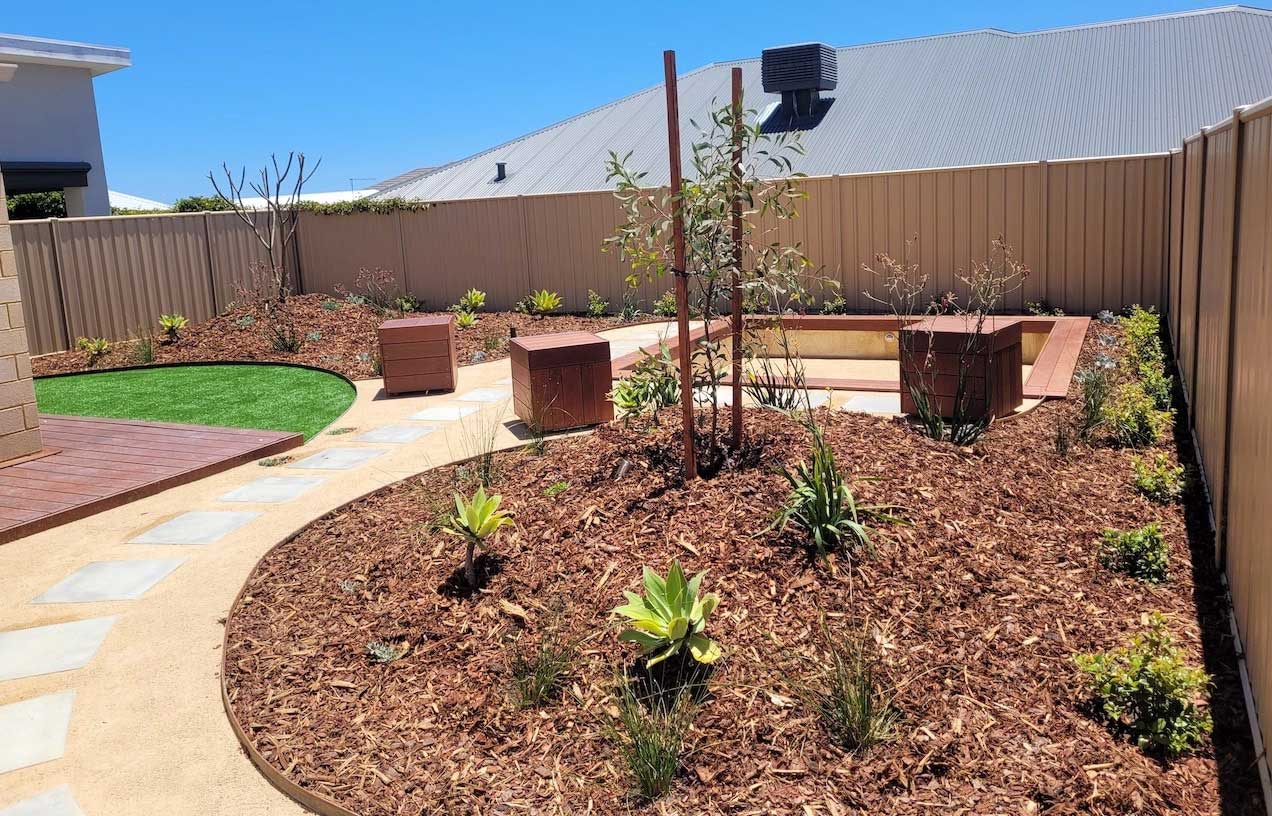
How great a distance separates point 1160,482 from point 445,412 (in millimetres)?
5466

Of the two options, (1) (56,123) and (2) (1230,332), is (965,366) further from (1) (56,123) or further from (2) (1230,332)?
(1) (56,123)

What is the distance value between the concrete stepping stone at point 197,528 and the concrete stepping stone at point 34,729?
1719mm

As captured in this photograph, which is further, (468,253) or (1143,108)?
(1143,108)

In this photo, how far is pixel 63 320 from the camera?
12.6 m

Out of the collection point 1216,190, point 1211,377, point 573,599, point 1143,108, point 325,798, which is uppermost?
point 1143,108

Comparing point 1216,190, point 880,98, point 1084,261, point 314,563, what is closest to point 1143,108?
point 880,98

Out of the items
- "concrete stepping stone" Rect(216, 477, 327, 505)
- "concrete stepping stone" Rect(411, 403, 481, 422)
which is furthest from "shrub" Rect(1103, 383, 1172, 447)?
"concrete stepping stone" Rect(216, 477, 327, 505)

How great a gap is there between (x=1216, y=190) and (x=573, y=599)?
364 cm

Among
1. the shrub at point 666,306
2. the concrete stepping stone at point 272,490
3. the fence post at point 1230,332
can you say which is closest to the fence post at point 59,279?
the shrub at point 666,306

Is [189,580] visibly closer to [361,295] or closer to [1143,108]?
[361,295]

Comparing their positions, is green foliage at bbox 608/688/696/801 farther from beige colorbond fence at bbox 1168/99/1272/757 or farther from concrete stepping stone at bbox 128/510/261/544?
concrete stepping stone at bbox 128/510/261/544

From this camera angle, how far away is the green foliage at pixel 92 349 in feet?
39.8

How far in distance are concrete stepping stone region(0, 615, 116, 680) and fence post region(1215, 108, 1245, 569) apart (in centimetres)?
457

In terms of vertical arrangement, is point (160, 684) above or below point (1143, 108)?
below
